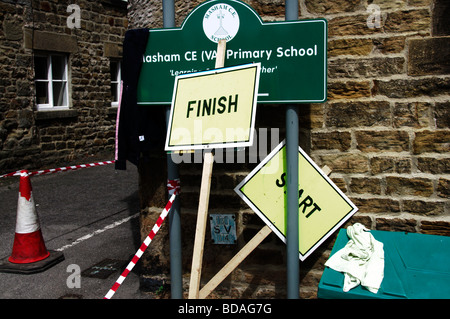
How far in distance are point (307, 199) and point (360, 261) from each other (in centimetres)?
70

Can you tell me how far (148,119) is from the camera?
3.61 metres

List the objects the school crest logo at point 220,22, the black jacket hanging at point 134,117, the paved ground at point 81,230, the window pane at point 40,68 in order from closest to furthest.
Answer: the school crest logo at point 220,22
the black jacket hanging at point 134,117
the paved ground at point 81,230
the window pane at point 40,68

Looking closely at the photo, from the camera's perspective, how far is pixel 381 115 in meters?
3.44

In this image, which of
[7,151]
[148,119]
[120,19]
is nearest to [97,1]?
[120,19]

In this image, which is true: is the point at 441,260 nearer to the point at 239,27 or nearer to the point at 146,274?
the point at 239,27

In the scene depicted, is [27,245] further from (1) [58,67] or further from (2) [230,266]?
(1) [58,67]

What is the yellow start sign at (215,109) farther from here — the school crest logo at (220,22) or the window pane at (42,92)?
the window pane at (42,92)

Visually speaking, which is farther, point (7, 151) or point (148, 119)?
point (7, 151)

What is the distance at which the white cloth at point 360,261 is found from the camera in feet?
8.10

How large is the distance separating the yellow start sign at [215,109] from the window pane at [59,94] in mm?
7864

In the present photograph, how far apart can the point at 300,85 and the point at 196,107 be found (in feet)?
2.37

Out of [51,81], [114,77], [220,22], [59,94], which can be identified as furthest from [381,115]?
[114,77]

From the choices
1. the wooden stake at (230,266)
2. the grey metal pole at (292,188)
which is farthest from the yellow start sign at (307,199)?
the wooden stake at (230,266)

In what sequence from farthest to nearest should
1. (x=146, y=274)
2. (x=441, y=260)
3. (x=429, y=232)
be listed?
(x=146, y=274) < (x=429, y=232) < (x=441, y=260)
